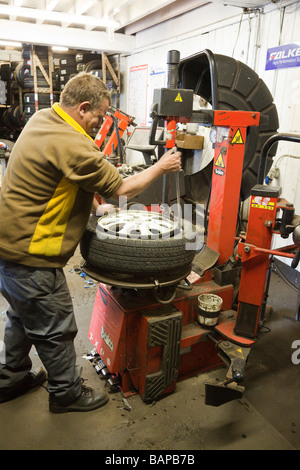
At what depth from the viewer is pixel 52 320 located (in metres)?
1.77

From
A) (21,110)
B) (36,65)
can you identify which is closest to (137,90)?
(36,65)

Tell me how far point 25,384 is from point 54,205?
44.9 inches

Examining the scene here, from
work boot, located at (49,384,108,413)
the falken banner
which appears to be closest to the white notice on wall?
the falken banner

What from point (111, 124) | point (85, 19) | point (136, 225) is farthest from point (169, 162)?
point (85, 19)

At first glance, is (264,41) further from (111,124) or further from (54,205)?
(54,205)

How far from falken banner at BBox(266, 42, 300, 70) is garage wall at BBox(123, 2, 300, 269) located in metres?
0.06

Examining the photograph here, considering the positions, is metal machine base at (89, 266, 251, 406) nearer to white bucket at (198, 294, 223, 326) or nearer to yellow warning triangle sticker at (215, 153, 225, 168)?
white bucket at (198, 294, 223, 326)

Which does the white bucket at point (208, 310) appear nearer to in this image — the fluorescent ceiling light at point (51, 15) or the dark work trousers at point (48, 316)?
the dark work trousers at point (48, 316)

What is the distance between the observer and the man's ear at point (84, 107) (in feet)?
5.66

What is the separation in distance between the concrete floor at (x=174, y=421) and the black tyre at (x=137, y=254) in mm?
797

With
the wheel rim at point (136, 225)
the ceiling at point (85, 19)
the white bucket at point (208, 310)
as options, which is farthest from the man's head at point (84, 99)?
the ceiling at point (85, 19)

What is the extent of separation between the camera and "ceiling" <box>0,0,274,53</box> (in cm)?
531
